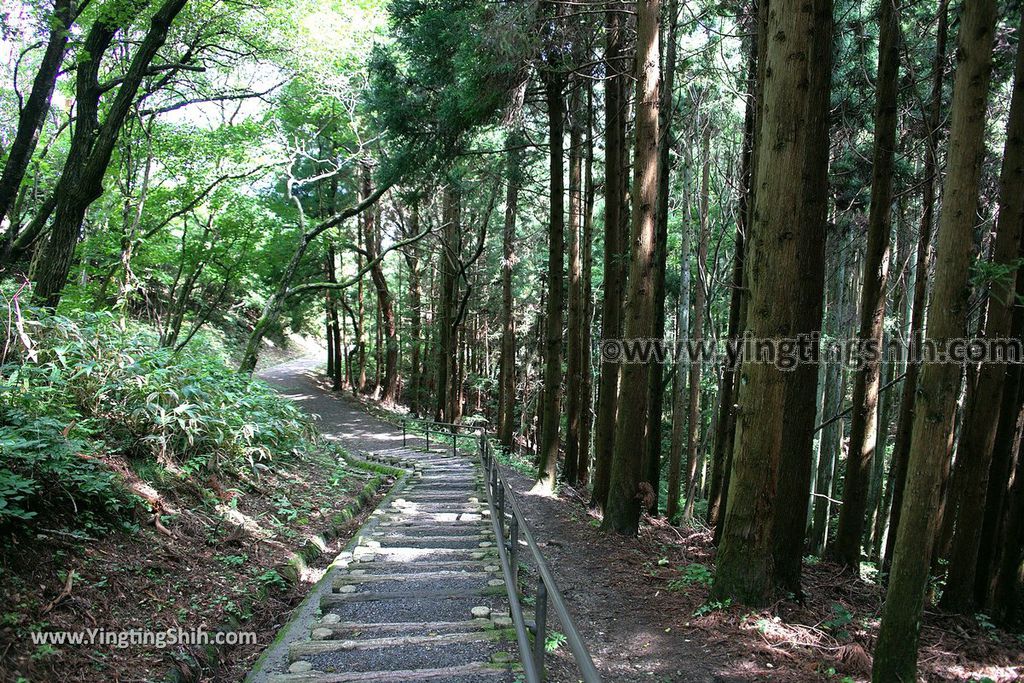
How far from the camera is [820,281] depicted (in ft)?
19.0

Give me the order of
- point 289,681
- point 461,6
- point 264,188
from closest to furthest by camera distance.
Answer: point 289,681, point 461,6, point 264,188

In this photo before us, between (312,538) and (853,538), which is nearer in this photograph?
(312,538)

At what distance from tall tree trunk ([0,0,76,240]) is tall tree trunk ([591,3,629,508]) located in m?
7.66

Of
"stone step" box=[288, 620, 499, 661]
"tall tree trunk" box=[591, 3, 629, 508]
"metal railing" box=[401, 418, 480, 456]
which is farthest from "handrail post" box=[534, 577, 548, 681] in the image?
"metal railing" box=[401, 418, 480, 456]

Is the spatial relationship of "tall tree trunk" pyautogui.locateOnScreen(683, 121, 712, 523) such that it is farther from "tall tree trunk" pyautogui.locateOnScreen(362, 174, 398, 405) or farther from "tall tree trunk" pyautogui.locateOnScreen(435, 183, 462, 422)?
"tall tree trunk" pyautogui.locateOnScreen(362, 174, 398, 405)

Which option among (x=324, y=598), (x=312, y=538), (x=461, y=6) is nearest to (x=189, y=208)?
(x=461, y=6)

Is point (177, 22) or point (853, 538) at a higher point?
point (177, 22)

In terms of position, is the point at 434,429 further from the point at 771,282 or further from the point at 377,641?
the point at 377,641

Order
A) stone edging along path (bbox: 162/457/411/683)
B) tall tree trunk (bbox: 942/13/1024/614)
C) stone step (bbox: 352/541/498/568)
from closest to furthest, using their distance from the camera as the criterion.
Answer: stone edging along path (bbox: 162/457/411/683) → stone step (bbox: 352/541/498/568) → tall tree trunk (bbox: 942/13/1024/614)

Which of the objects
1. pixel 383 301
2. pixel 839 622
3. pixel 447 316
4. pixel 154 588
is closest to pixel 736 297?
pixel 839 622

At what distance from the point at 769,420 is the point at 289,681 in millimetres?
4237

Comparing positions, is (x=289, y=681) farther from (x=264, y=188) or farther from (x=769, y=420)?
(x=264, y=188)

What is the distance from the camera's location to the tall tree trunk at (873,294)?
787cm

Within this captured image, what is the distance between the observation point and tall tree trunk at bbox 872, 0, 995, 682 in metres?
3.97
